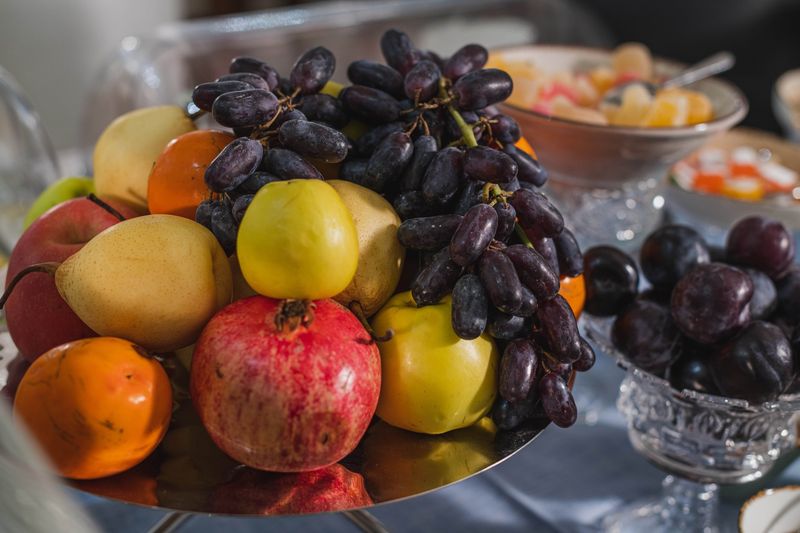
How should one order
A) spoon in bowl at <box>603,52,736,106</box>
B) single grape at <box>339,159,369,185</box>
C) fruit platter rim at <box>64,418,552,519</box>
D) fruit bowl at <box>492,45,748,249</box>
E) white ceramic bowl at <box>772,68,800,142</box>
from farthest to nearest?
white ceramic bowl at <box>772,68,800,142</box> → spoon in bowl at <box>603,52,736,106</box> → fruit bowl at <box>492,45,748,249</box> → single grape at <box>339,159,369,185</box> → fruit platter rim at <box>64,418,552,519</box>

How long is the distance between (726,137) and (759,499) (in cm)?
70

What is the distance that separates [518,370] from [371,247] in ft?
0.37

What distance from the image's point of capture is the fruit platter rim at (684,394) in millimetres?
530

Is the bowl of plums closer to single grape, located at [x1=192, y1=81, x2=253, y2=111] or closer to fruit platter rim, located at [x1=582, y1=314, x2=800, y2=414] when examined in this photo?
fruit platter rim, located at [x1=582, y1=314, x2=800, y2=414]

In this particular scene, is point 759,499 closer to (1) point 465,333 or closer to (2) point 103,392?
(1) point 465,333

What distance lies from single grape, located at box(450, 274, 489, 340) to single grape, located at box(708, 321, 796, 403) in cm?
21

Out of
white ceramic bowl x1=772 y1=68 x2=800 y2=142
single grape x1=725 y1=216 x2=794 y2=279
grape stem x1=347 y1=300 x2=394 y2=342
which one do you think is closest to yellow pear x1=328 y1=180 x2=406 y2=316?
grape stem x1=347 y1=300 x2=394 y2=342

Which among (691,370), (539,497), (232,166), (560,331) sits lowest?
(539,497)

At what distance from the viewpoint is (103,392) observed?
0.40 m

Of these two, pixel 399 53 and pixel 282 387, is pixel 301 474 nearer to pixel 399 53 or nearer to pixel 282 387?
pixel 282 387

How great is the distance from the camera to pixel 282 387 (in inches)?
15.6

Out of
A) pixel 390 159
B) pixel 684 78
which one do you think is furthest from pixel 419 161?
pixel 684 78

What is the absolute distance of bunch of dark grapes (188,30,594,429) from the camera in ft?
1.45

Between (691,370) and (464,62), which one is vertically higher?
(464,62)
